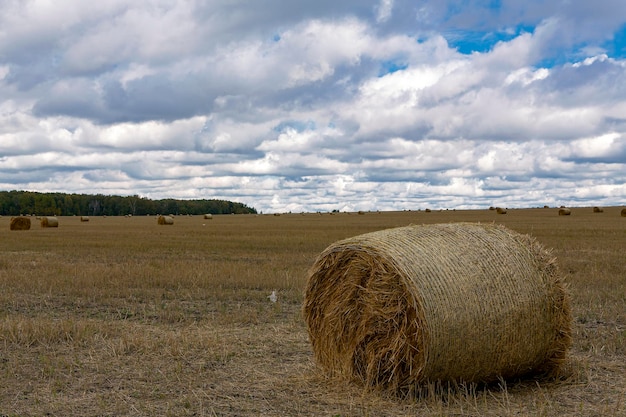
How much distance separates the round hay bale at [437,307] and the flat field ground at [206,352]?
0.31 metres

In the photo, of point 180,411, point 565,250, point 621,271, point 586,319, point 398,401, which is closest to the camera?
point 180,411

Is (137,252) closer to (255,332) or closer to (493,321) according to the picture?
(255,332)

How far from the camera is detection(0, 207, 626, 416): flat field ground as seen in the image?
7.44 metres

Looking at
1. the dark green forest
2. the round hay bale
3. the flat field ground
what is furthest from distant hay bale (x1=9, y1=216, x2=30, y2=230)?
the dark green forest

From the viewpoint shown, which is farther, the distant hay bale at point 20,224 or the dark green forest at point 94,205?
the dark green forest at point 94,205

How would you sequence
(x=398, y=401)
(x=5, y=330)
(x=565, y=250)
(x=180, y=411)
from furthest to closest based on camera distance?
1. (x=565, y=250)
2. (x=5, y=330)
3. (x=398, y=401)
4. (x=180, y=411)

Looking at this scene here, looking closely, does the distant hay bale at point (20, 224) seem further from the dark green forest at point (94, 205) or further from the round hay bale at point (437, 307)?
the dark green forest at point (94, 205)

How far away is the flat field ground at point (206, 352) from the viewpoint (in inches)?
293

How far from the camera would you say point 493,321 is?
7.73m

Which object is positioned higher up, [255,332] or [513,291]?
[513,291]

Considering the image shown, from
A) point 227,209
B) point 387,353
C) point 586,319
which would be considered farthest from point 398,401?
point 227,209

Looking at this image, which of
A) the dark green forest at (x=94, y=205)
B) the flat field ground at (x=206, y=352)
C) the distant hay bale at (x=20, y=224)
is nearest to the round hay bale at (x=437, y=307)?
the flat field ground at (x=206, y=352)

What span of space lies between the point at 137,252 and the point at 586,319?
1674 cm

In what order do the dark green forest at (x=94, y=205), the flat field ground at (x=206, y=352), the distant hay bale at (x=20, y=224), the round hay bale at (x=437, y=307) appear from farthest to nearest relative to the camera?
the dark green forest at (x=94, y=205), the distant hay bale at (x=20, y=224), the round hay bale at (x=437, y=307), the flat field ground at (x=206, y=352)
